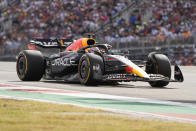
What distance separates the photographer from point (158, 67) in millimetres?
13250

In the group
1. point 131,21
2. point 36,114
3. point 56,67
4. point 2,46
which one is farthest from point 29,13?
point 36,114

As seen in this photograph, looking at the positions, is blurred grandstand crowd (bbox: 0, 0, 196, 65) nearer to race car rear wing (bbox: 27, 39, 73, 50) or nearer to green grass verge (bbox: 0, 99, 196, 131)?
race car rear wing (bbox: 27, 39, 73, 50)

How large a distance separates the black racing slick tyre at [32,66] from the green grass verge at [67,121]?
6432mm

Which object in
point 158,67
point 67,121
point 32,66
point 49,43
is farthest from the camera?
point 49,43

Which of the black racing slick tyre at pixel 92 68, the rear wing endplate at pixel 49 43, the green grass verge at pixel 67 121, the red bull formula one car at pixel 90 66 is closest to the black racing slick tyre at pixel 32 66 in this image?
the red bull formula one car at pixel 90 66

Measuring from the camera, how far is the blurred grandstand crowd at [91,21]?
27609 mm

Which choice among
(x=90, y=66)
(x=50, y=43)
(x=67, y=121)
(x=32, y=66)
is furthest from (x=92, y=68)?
(x=67, y=121)

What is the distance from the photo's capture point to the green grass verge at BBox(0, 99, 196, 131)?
5.96 m

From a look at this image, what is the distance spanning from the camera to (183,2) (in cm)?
2841

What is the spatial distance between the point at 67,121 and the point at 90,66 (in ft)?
19.7

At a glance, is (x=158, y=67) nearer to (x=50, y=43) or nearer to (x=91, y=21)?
(x=50, y=43)

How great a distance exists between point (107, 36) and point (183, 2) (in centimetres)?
524

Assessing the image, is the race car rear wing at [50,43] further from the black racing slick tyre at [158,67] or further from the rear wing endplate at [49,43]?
the black racing slick tyre at [158,67]

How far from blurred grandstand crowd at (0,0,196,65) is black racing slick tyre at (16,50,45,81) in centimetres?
1032
